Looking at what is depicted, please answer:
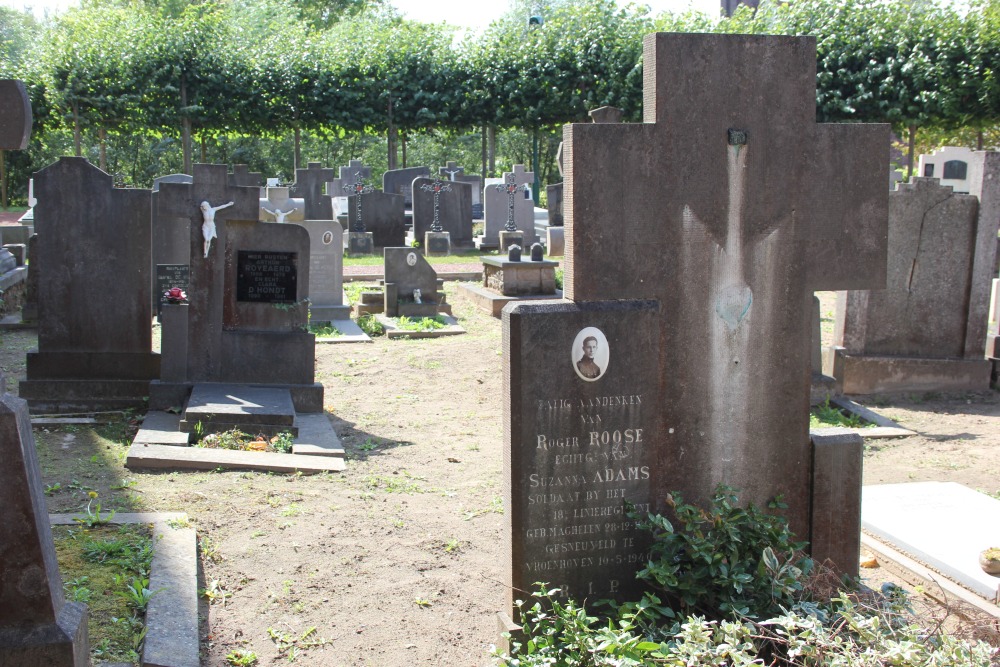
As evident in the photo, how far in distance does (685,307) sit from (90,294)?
20.4 feet

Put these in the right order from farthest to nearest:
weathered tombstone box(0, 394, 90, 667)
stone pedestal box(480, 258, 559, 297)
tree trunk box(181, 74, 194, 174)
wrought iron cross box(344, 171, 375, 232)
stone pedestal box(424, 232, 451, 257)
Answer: tree trunk box(181, 74, 194, 174)
wrought iron cross box(344, 171, 375, 232)
stone pedestal box(424, 232, 451, 257)
stone pedestal box(480, 258, 559, 297)
weathered tombstone box(0, 394, 90, 667)

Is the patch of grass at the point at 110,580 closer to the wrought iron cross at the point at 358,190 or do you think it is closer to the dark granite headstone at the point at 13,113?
the dark granite headstone at the point at 13,113

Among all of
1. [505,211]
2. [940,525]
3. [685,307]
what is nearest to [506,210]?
[505,211]

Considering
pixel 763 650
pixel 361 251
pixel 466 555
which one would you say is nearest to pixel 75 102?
pixel 361 251

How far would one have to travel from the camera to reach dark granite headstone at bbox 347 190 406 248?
22594mm

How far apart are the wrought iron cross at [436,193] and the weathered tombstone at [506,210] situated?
1114 millimetres

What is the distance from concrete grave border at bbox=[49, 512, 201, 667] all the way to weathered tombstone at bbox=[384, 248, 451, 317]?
872 centimetres

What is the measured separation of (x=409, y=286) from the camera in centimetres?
1417

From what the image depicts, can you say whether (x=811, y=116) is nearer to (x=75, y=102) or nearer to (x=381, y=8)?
(x=75, y=102)

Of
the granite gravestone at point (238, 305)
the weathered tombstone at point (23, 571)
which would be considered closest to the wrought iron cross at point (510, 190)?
the granite gravestone at point (238, 305)

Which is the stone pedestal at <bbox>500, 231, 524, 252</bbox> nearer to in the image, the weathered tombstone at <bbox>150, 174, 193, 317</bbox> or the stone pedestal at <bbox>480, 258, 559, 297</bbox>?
the stone pedestal at <bbox>480, 258, 559, 297</bbox>

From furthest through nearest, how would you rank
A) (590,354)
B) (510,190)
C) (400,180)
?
(400,180)
(510,190)
(590,354)

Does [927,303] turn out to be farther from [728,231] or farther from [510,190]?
[510,190]

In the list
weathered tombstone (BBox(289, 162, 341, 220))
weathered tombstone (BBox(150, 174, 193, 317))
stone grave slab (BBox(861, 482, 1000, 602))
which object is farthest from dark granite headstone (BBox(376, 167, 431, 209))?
stone grave slab (BBox(861, 482, 1000, 602))
